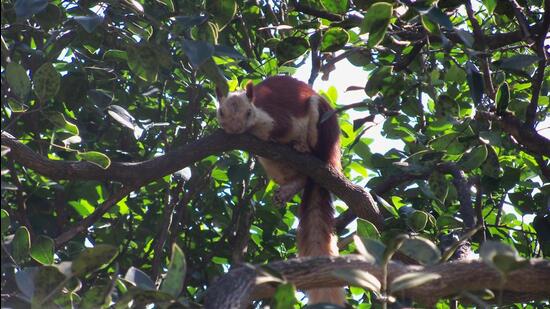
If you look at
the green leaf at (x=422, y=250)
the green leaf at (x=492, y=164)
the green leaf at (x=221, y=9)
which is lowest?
the green leaf at (x=422, y=250)

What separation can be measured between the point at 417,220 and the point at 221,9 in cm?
150

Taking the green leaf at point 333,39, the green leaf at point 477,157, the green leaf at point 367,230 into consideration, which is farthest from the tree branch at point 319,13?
the green leaf at point 367,230

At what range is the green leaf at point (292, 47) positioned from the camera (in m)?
4.35

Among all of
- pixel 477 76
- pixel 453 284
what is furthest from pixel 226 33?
pixel 453 284

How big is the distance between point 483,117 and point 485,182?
0.83 meters

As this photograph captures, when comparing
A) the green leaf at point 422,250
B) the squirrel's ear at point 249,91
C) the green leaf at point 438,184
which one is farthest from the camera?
the squirrel's ear at point 249,91

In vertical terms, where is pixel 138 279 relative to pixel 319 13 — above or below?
below

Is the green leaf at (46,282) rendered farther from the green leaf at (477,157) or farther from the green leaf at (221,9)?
the green leaf at (477,157)

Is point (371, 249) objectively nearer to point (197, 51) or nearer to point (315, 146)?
point (197, 51)

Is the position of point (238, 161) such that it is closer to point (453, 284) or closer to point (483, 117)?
point (483, 117)

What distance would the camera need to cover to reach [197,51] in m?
3.23

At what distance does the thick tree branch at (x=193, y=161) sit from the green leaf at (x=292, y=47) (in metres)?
0.84

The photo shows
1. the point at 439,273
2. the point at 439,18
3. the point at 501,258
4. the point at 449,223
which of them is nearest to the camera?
the point at 501,258

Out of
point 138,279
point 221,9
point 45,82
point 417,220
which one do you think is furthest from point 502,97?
point 45,82
